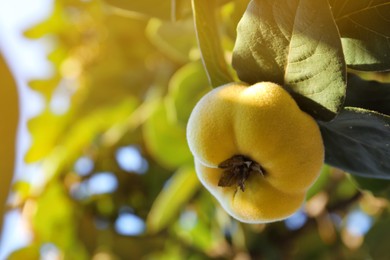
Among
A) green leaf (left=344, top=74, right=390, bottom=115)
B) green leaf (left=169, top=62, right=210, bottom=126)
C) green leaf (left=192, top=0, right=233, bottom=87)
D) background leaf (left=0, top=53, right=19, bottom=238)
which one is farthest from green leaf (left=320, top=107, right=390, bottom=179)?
green leaf (left=169, top=62, right=210, bottom=126)

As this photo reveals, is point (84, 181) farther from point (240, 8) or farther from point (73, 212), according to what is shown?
point (240, 8)

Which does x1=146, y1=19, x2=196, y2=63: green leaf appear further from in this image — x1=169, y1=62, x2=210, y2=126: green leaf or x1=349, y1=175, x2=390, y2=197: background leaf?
x1=349, y1=175, x2=390, y2=197: background leaf

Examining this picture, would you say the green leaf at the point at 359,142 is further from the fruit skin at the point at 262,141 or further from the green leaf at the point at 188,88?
the green leaf at the point at 188,88

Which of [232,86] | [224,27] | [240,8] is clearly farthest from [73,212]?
[232,86]

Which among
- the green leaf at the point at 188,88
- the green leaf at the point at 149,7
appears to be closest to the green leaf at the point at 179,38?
the green leaf at the point at 188,88

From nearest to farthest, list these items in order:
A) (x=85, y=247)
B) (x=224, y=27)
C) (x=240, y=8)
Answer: (x=240, y=8), (x=224, y=27), (x=85, y=247)

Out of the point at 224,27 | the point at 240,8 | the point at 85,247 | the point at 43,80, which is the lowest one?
the point at 85,247
